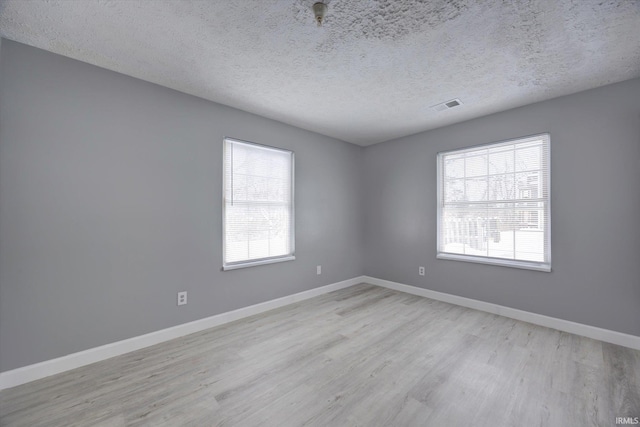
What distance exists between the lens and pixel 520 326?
9.67 ft

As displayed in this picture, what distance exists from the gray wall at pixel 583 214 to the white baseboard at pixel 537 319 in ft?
0.20

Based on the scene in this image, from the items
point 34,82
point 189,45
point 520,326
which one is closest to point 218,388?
point 189,45

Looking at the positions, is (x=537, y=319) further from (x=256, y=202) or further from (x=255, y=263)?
(x=256, y=202)

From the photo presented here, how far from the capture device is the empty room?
176 centimetres

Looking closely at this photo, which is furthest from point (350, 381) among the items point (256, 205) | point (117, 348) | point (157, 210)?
point (157, 210)

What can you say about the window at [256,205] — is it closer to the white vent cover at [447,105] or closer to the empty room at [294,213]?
the empty room at [294,213]

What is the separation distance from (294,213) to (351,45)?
7.70ft

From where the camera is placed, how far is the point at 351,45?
6.68ft

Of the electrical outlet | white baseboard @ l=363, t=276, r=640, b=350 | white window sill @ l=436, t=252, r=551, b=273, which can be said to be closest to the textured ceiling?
white window sill @ l=436, t=252, r=551, b=273

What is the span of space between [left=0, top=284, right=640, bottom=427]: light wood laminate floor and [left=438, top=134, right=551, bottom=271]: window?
93 centimetres

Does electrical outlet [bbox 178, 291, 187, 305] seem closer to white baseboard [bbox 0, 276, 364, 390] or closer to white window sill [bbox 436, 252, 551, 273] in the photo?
white baseboard [bbox 0, 276, 364, 390]

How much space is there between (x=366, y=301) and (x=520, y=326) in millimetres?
1830

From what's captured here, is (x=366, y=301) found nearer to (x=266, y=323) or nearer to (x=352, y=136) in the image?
(x=266, y=323)

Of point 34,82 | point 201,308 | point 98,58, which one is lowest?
point 201,308
